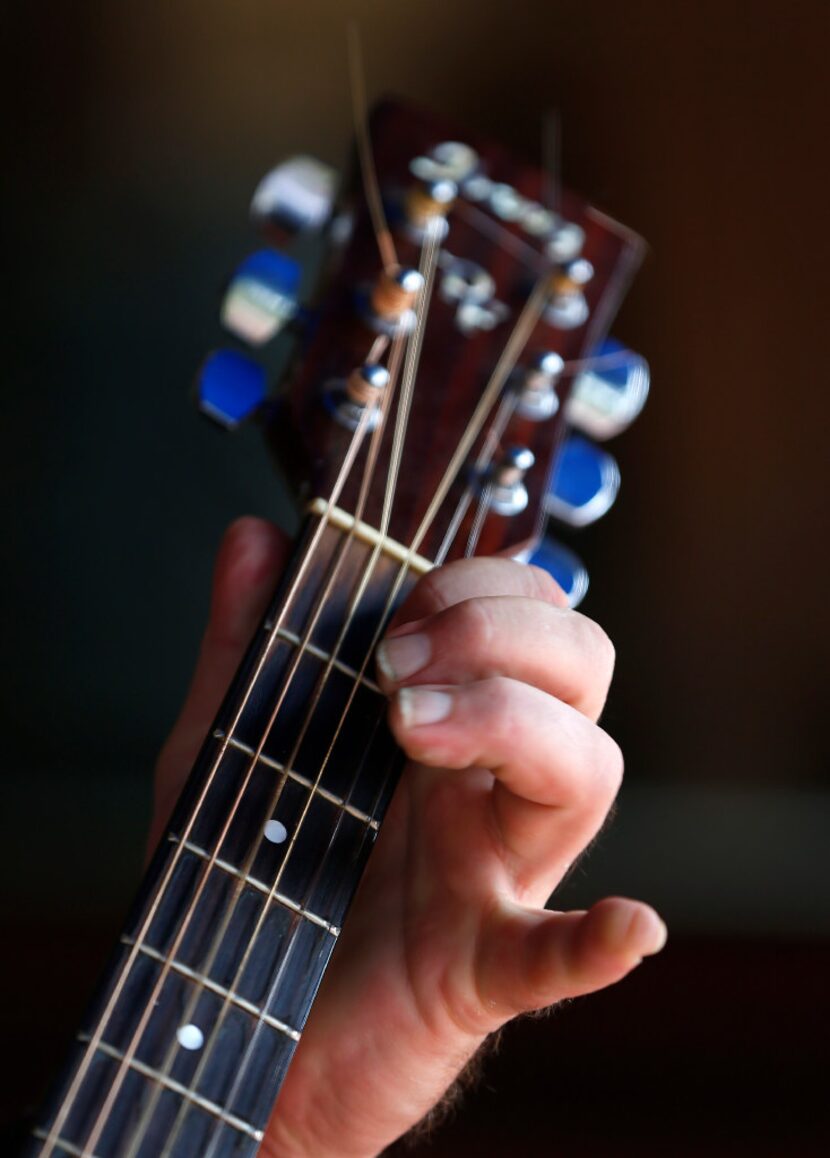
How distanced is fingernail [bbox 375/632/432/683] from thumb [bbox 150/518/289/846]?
0.60 feet

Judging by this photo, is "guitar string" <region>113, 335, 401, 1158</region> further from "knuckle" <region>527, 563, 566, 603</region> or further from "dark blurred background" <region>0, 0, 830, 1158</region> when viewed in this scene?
"dark blurred background" <region>0, 0, 830, 1158</region>

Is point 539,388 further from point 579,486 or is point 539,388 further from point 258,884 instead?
point 258,884

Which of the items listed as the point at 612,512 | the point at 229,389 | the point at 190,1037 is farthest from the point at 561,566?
the point at 612,512

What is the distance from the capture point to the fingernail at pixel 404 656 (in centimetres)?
47

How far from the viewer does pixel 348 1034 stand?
547mm

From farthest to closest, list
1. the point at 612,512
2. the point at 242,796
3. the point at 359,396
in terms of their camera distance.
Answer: the point at 612,512, the point at 359,396, the point at 242,796

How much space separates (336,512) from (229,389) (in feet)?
0.36

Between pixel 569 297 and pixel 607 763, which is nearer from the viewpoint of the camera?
pixel 607 763

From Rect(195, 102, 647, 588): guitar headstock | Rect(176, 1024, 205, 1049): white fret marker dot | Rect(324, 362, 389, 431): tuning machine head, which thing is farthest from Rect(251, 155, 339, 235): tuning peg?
Rect(176, 1024, 205, 1049): white fret marker dot

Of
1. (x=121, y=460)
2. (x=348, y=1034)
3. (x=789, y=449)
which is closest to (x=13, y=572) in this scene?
(x=121, y=460)

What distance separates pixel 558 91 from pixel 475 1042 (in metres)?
1.06

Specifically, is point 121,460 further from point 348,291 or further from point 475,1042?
point 475,1042

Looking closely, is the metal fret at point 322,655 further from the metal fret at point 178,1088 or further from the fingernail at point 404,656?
the metal fret at point 178,1088

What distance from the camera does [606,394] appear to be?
2.27ft
